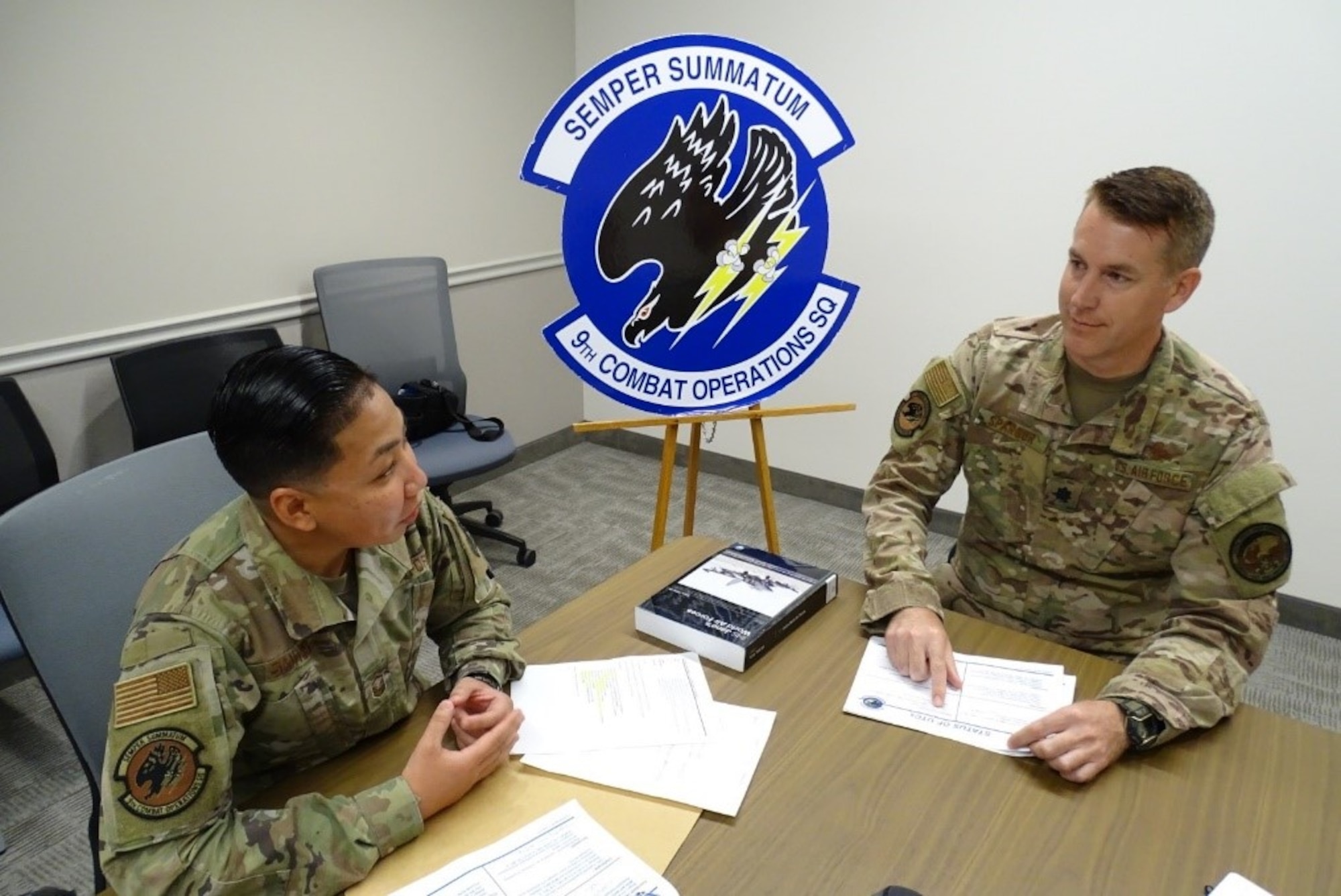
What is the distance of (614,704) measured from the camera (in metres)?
1.10

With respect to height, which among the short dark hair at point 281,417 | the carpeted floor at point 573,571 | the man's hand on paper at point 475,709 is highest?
the short dark hair at point 281,417

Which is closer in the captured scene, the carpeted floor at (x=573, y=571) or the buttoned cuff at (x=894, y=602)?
the buttoned cuff at (x=894, y=602)

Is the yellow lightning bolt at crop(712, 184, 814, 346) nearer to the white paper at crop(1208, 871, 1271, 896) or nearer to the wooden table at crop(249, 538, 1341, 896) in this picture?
the wooden table at crop(249, 538, 1341, 896)

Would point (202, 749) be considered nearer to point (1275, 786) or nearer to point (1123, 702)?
point (1123, 702)

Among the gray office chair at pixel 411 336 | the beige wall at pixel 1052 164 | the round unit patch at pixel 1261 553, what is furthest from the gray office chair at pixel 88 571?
the beige wall at pixel 1052 164

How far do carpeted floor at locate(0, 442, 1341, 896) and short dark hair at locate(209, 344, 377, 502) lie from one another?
4.41ft

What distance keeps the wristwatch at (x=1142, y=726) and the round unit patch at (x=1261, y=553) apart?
1.01 feet

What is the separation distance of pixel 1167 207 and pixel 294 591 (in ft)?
4.26

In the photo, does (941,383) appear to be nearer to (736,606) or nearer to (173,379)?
(736,606)

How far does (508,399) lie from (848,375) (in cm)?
149

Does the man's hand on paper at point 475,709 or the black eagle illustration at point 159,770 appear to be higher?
the black eagle illustration at point 159,770

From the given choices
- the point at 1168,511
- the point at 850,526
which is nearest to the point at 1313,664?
the point at 850,526

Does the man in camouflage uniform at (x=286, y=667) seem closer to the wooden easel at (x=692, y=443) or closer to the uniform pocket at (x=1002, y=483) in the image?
the wooden easel at (x=692, y=443)

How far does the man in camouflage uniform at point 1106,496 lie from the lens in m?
1.12
